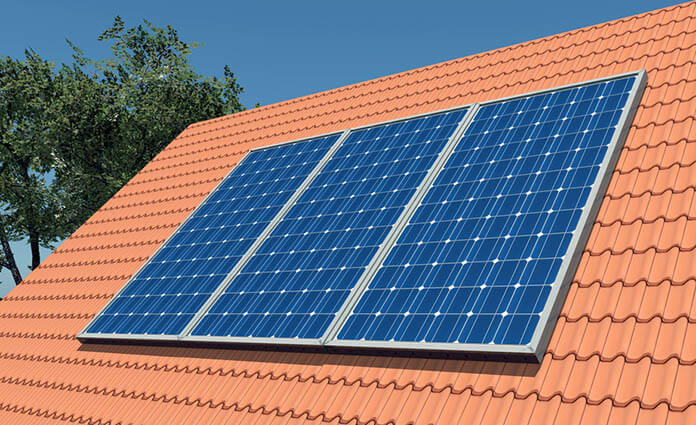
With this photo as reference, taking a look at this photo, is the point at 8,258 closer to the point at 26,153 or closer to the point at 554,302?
the point at 26,153

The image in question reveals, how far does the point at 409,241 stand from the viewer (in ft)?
24.4

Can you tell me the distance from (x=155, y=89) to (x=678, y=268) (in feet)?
123

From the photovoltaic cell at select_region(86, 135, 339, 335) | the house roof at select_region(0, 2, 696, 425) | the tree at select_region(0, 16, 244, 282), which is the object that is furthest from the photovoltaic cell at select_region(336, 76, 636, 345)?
the tree at select_region(0, 16, 244, 282)

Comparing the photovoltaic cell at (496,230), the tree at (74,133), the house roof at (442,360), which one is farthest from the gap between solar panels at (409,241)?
the tree at (74,133)

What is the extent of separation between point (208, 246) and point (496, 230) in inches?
172

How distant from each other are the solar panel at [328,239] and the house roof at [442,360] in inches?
16.1

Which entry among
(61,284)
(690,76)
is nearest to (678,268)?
(690,76)

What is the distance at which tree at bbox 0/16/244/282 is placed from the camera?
37.8m

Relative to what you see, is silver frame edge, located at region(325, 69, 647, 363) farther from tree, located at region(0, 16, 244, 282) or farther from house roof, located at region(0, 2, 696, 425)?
tree, located at region(0, 16, 244, 282)

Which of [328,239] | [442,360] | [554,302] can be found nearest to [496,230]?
[554,302]

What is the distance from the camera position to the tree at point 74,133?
124 feet

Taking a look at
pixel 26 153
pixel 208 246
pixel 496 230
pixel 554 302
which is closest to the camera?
pixel 554 302

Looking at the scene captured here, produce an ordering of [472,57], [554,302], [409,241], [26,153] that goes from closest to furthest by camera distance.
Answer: [554,302] → [409,241] → [472,57] → [26,153]

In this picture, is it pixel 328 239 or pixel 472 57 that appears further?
pixel 472 57
